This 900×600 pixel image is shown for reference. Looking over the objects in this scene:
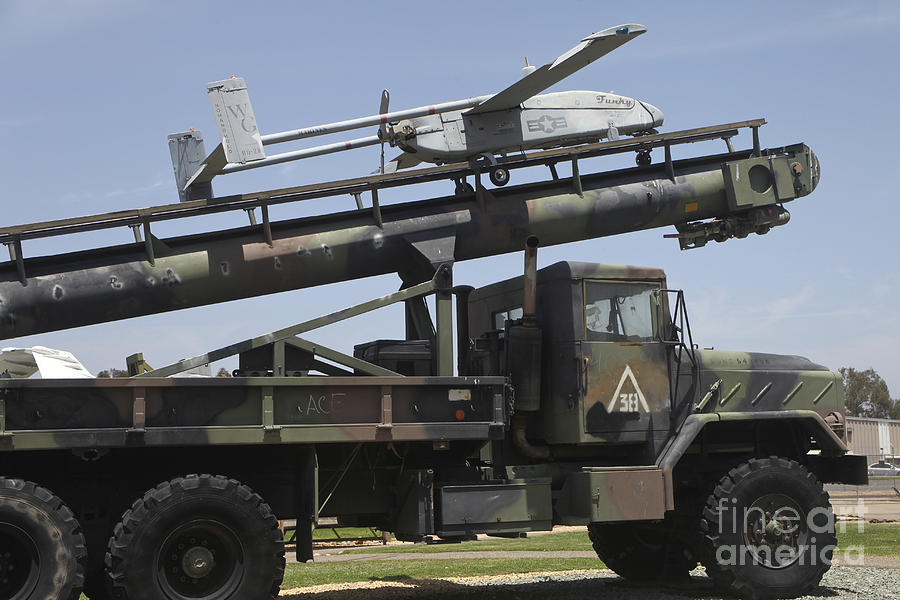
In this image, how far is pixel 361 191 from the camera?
371 inches

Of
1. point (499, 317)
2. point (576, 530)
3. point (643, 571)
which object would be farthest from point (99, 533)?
point (576, 530)

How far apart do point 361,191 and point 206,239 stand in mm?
1467

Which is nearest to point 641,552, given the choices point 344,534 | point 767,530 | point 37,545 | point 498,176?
point 767,530

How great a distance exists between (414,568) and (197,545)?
6760 millimetres

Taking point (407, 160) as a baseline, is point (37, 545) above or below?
below

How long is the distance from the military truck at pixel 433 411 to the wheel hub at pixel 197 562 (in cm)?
2

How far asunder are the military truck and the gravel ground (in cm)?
41

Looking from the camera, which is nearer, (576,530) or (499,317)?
(499,317)

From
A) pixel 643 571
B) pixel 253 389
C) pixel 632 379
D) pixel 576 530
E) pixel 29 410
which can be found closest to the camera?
pixel 29 410

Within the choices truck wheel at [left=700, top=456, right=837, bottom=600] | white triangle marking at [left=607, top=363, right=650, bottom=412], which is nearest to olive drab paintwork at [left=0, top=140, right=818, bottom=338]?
white triangle marking at [left=607, top=363, right=650, bottom=412]

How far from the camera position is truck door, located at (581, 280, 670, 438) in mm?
9000

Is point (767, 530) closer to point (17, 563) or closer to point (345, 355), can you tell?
point (345, 355)

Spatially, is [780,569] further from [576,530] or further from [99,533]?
[576,530]

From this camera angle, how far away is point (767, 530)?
30.1 ft
